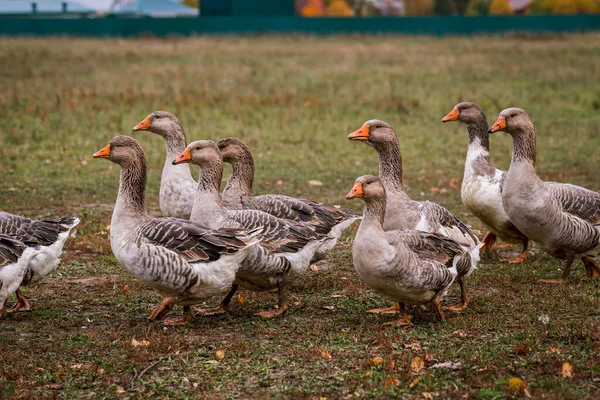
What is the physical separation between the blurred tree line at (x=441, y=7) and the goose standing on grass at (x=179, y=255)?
5850 centimetres

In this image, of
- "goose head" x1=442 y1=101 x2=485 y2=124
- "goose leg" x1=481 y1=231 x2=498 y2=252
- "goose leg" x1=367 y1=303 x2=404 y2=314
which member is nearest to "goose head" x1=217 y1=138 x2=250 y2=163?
"goose leg" x1=367 y1=303 x2=404 y2=314

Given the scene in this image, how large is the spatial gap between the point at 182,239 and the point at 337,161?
30.2 ft

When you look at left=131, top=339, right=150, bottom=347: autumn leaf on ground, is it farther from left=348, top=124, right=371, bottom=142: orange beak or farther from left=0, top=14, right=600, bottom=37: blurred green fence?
left=0, top=14, right=600, bottom=37: blurred green fence

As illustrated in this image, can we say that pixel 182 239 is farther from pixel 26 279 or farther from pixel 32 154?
pixel 32 154

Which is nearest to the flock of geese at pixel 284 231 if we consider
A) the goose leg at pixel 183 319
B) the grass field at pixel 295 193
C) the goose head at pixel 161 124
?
the goose leg at pixel 183 319

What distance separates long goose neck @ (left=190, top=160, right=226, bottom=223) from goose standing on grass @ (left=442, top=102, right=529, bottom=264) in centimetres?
321

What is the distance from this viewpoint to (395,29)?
53469 mm

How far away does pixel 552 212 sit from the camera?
8.15 metres

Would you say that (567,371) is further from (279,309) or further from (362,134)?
(362,134)

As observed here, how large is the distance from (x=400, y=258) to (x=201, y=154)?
240 centimetres

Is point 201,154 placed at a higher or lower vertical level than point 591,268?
higher

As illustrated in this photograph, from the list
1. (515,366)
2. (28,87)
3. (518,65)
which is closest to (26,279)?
(515,366)

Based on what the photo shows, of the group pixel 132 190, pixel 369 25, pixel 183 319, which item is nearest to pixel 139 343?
pixel 183 319

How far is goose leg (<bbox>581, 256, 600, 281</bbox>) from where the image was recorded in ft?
27.8
